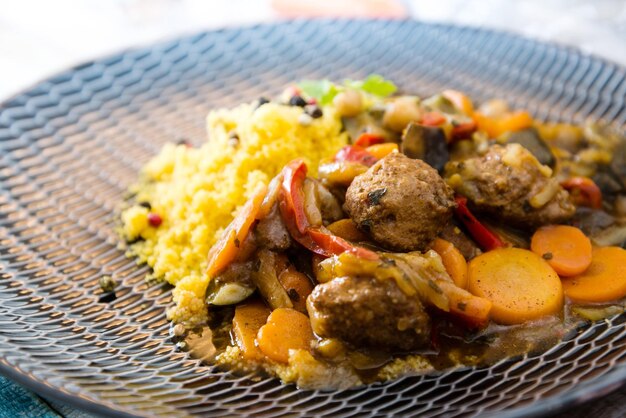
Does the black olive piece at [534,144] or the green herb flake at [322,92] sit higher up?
the green herb flake at [322,92]

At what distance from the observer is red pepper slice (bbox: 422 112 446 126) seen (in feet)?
14.9

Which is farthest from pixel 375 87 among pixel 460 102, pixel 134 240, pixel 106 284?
pixel 106 284

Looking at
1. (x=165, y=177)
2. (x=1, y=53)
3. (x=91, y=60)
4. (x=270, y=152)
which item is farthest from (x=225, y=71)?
(x=1, y=53)

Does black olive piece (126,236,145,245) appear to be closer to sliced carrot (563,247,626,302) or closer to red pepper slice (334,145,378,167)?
red pepper slice (334,145,378,167)

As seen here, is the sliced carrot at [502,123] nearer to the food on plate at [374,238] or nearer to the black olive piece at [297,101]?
the food on plate at [374,238]

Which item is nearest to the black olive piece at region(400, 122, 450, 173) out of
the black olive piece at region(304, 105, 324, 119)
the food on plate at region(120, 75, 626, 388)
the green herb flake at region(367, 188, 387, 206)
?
the food on plate at region(120, 75, 626, 388)

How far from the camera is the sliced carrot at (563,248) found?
3.91 m

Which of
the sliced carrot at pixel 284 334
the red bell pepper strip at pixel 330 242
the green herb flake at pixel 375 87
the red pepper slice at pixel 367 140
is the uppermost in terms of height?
the green herb flake at pixel 375 87

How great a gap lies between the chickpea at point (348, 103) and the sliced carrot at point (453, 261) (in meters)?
1.40

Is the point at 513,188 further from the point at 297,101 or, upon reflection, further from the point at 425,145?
the point at 297,101

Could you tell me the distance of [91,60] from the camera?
5.86 metres

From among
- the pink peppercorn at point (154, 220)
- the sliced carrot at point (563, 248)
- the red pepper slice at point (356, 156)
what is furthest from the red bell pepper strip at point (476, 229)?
the pink peppercorn at point (154, 220)

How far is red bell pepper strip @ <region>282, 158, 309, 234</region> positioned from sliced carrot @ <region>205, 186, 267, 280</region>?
7.1 inches

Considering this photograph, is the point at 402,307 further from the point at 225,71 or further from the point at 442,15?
the point at 442,15
